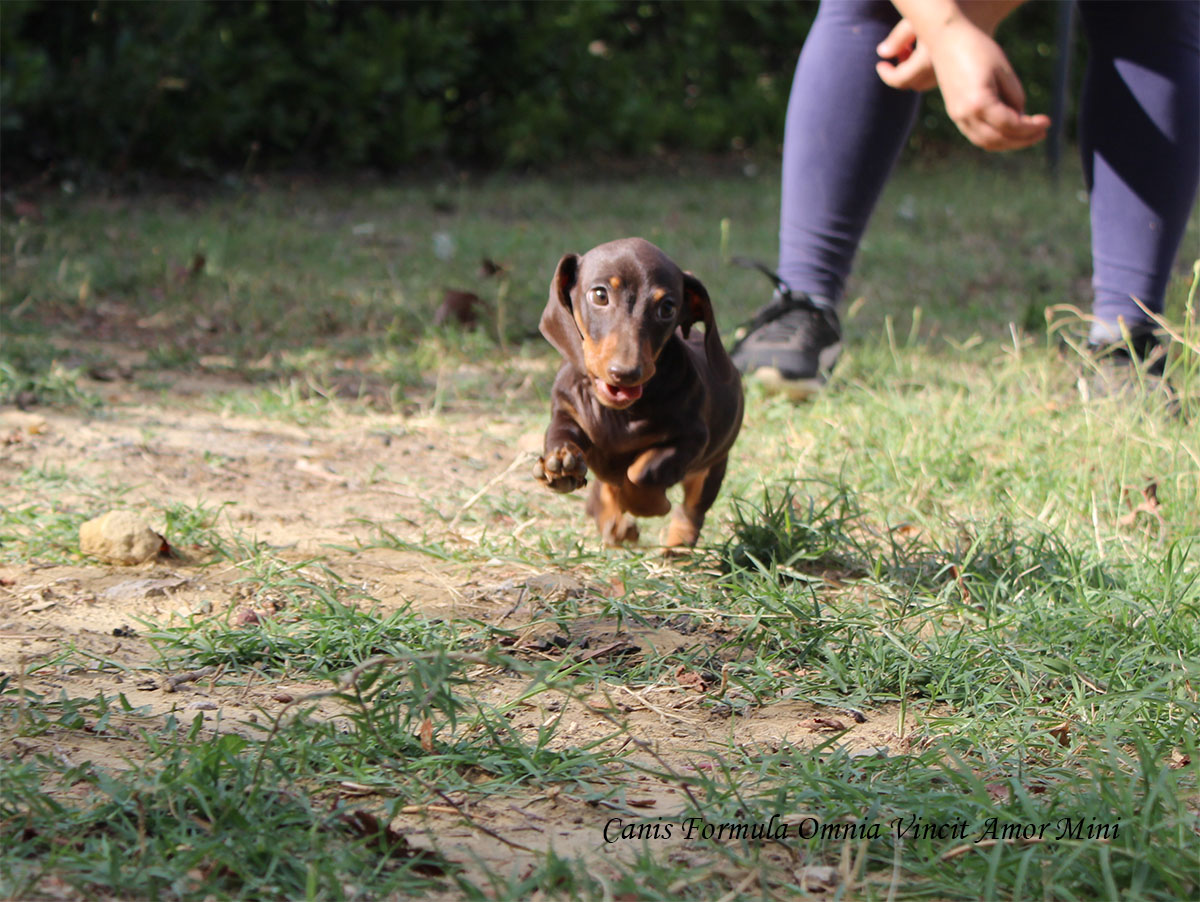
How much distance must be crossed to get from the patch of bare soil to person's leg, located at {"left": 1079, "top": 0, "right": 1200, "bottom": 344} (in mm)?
1805

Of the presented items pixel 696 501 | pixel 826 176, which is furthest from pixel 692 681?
pixel 826 176

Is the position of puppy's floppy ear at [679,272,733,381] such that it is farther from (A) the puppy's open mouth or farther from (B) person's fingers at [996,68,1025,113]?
(B) person's fingers at [996,68,1025,113]

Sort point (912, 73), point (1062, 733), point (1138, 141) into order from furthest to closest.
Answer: point (1138, 141) → point (912, 73) → point (1062, 733)

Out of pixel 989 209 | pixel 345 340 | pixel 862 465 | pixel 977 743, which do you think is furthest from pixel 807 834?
pixel 989 209

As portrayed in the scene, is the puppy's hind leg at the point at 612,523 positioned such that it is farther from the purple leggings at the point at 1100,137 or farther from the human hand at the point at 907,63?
the purple leggings at the point at 1100,137

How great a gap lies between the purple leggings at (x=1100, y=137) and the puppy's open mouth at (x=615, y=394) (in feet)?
6.28

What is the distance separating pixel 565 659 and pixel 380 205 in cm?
562

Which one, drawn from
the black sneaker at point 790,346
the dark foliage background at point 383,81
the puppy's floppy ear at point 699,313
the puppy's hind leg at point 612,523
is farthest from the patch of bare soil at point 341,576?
the dark foliage background at point 383,81

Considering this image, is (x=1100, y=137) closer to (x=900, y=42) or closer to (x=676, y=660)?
(x=900, y=42)

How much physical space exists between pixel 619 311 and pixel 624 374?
0.14 meters

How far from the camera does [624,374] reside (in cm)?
200

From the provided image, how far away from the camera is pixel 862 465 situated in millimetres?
3217

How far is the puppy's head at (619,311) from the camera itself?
80.4 inches

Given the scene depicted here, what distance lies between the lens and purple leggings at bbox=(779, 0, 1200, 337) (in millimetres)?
3512
